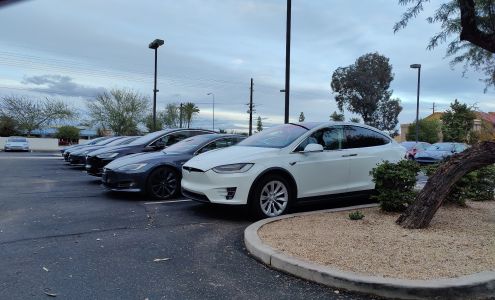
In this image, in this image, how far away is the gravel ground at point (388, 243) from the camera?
448 centimetres

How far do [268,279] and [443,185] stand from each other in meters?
2.95

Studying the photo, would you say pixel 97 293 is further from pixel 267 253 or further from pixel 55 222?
pixel 55 222

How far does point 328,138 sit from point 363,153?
77 centimetres

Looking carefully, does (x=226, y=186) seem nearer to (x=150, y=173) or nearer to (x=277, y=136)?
(x=277, y=136)

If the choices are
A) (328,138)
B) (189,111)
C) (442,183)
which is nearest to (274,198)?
(328,138)

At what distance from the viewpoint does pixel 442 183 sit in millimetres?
6051

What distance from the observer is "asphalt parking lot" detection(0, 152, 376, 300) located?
411 cm

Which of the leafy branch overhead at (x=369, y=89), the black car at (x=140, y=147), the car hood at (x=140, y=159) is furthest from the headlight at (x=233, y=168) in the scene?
the leafy branch overhead at (x=369, y=89)

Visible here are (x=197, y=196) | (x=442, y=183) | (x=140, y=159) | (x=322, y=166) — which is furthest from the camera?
(x=140, y=159)

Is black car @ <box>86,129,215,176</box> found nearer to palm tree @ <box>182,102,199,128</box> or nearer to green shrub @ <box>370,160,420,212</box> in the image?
green shrub @ <box>370,160,420,212</box>

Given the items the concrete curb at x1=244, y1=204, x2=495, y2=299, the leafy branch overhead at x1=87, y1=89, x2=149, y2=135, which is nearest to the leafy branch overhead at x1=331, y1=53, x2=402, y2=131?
the leafy branch overhead at x1=87, y1=89, x2=149, y2=135

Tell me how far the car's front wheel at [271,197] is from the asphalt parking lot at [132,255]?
0.29 meters

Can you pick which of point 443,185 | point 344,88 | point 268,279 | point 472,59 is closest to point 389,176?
point 443,185

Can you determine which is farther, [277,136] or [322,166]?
[277,136]
